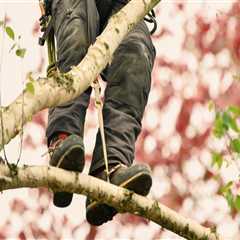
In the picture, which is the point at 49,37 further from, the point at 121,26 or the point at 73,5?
the point at 121,26

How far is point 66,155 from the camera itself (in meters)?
3.23

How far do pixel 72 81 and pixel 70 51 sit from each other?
70 centimetres

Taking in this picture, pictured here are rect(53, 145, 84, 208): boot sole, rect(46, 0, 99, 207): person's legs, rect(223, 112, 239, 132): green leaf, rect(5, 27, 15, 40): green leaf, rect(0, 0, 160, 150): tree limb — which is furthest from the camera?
rect(46, 0, 99, 207): person's legs

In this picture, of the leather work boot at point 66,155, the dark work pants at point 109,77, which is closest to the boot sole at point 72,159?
the leather work boot at point 66,155

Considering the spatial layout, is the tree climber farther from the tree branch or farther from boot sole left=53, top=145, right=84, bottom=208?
the tree branch

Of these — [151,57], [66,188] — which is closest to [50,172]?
[66,188]

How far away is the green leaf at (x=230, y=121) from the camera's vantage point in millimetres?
3320

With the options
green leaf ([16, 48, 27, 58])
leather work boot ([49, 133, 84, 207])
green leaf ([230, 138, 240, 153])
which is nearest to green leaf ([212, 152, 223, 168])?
green leaf ([230, 138, 240, 153])

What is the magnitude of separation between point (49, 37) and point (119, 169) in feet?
2.61

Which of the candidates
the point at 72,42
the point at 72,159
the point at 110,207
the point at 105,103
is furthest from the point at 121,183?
the point at 72,42

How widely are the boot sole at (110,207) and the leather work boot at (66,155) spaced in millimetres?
107

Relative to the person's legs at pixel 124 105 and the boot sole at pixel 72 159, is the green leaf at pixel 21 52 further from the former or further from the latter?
the person's legs at pixel 124 105

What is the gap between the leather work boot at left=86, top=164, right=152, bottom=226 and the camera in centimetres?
334

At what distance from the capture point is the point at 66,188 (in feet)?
9.87
